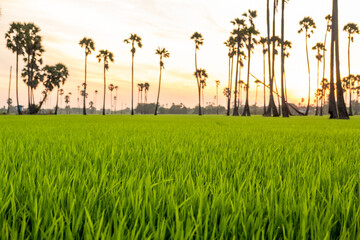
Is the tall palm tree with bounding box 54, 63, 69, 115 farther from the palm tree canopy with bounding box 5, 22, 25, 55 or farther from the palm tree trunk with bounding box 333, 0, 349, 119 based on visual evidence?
the palm tree trunk with bounding box 333, 0, 349, 119

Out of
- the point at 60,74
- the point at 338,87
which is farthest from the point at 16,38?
the point at 338,87

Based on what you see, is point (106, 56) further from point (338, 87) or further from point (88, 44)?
point (338, 87)

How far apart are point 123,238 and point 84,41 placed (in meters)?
68.9

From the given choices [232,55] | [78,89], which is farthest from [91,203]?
[78,89]

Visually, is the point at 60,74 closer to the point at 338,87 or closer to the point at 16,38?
the point at 16,38

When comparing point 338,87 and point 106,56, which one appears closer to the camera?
point 338,87

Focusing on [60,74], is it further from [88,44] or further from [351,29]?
[351,29]

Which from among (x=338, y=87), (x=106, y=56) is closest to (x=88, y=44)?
(x=106, y=56)

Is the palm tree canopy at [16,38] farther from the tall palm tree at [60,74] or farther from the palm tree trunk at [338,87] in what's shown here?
the palm tree trunk at [338,87]

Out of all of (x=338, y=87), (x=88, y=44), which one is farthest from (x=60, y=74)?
(x=338, y=87)

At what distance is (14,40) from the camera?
4994 centimetres

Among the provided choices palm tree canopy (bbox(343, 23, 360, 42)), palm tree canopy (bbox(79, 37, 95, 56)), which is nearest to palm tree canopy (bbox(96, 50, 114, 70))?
palm tree canopy (bbox(79, 37, 95, 56))

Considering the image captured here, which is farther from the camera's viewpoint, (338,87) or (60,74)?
(60,74)

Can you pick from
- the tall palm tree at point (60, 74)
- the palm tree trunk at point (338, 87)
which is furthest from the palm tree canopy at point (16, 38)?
the palm tree trunk at point (338, 87)
